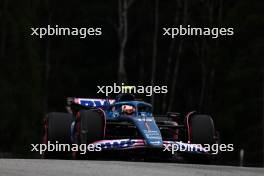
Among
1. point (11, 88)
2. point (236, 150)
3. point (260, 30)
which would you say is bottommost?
point (236, 150)

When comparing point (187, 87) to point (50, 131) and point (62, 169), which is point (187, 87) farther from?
point (62, 169)

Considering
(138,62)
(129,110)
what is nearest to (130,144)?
(129,110)

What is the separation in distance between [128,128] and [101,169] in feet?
19.8

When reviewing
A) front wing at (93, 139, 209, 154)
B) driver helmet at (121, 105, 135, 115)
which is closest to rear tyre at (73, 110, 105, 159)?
front wing at (93, 139, 209, 154)

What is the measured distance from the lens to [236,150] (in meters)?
35.5

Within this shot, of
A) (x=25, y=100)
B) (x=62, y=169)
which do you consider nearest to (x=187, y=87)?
(x=25, y=100)

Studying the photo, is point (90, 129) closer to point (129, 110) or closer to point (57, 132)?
point (129, 110)

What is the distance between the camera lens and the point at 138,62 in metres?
46.2

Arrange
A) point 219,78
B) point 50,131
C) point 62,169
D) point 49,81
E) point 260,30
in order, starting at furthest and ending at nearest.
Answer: point 49,81 → point 219,78 → point 260,30 → point 50,131 → point 62,169

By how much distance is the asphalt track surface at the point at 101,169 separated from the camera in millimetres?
11812

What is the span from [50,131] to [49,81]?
25.6m

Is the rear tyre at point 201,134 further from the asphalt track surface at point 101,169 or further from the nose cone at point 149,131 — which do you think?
the asphalt track surface at point 101,169

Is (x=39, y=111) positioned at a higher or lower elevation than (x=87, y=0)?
lower

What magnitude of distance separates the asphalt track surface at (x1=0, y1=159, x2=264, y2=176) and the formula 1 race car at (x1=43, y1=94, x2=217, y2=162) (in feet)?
9.13
